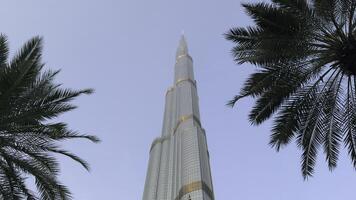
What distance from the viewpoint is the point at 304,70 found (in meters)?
13.3

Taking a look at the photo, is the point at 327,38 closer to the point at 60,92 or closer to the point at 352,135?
the point at 352,135

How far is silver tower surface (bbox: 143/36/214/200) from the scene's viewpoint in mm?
77812

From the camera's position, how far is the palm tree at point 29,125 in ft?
39.2

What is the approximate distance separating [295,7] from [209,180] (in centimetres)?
6801

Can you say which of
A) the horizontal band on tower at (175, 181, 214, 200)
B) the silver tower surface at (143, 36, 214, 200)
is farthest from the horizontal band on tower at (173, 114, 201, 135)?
the horizontal band on tower at (175, 181, 214, 200)

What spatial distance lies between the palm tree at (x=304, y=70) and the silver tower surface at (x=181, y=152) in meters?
59.8

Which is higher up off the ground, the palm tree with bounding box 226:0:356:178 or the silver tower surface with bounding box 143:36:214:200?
the silver tower surface with bounding box 143:36:214:200

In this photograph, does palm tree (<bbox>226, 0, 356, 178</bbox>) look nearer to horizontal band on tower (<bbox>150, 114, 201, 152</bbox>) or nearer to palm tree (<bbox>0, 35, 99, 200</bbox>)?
palm tree (<bbox>0, 35, 99, 200</bbox>)

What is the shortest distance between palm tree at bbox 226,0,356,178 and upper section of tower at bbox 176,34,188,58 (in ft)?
376

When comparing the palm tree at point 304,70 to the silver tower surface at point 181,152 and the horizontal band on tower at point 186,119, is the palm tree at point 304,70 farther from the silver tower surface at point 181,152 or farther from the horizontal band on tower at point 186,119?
the horizontal band on tower at point 186,119

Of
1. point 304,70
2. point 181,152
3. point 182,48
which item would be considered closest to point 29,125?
point 304,70

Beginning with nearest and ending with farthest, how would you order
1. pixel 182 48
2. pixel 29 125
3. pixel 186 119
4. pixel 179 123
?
pixel 29 125
pixel 186 119
pixel 179 123
pixel 182 48

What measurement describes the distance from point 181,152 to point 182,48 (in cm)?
4845

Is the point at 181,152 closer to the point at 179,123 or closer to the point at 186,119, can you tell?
the point at 186,119
